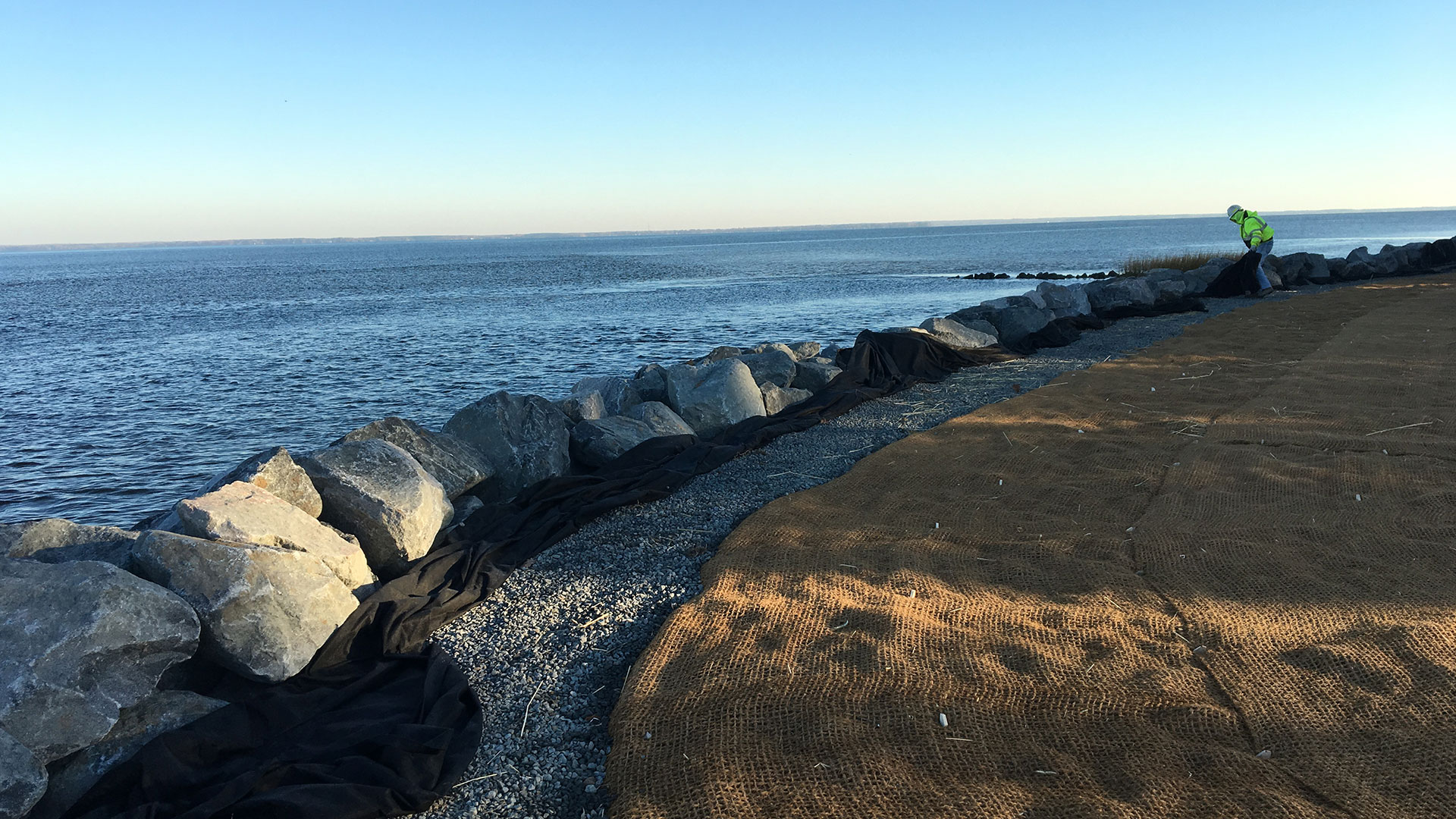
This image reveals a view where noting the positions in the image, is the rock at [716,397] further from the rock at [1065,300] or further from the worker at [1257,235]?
the worker at [1257,235]

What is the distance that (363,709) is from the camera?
11.8 ft

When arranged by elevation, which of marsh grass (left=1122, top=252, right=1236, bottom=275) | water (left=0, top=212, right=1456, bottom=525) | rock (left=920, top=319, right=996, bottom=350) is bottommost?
water (left=0, top=212, right=1456, bottom=525)

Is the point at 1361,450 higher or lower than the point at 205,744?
higher

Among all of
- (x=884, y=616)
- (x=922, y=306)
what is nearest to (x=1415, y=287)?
(x=922, y=306)

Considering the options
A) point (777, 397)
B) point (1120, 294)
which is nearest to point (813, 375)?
point (777, 397)

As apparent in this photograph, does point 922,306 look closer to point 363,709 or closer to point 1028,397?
point 1028,397

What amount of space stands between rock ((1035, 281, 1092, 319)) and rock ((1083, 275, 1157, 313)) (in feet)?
0.84

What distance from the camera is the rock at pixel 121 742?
3.16 m

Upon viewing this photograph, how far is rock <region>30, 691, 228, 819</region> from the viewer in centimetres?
316

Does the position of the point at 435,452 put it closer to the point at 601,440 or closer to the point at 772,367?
the point at 601,440

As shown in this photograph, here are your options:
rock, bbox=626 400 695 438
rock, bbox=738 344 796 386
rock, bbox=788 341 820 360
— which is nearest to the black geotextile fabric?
rock, bbox=626 400 695 438

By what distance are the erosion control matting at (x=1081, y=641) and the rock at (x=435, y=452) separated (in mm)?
2460

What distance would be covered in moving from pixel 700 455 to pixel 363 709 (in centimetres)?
375

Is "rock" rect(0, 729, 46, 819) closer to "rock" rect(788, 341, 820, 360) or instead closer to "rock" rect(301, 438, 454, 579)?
"rock" rect(301, 438, 454, 579)
